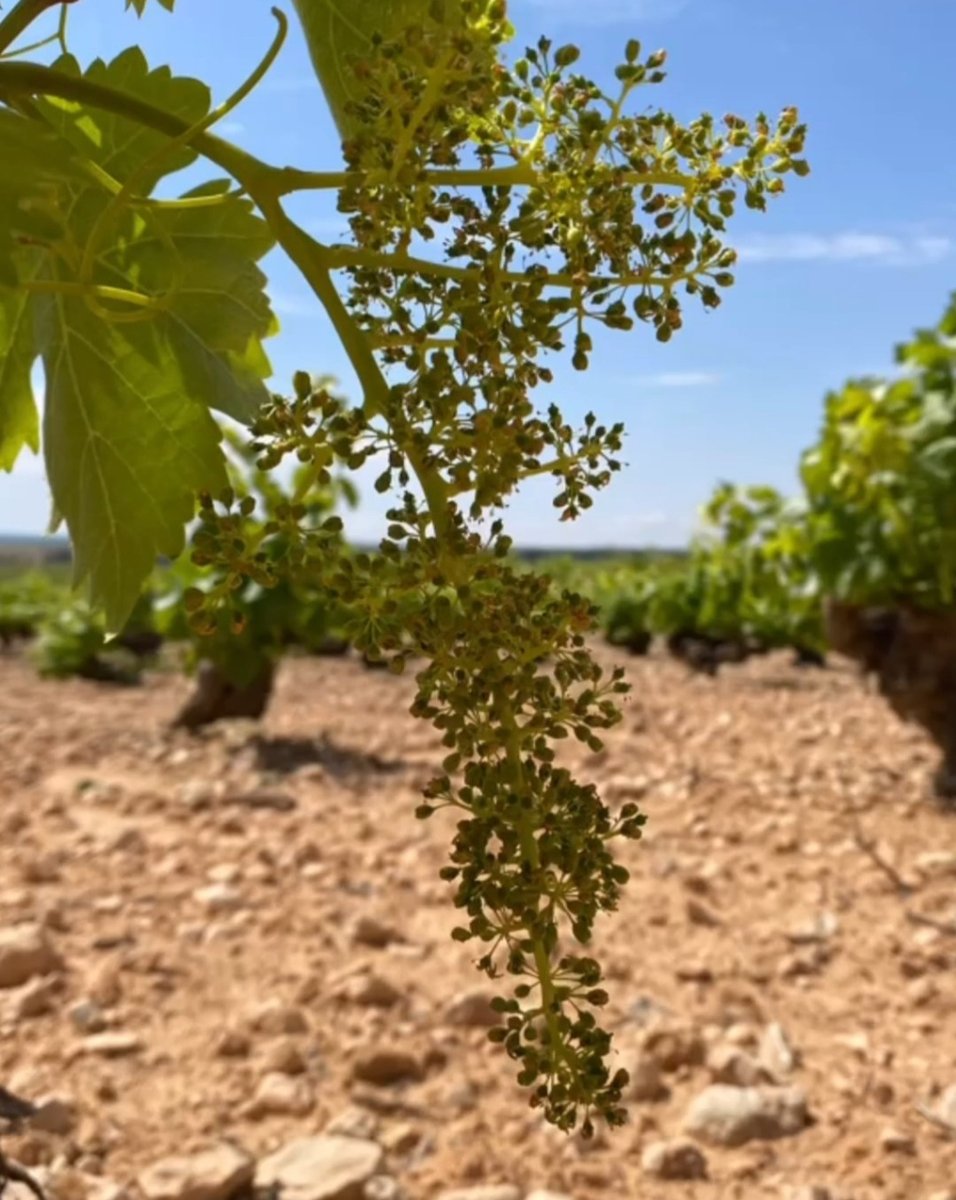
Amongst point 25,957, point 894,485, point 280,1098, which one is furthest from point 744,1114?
point 894,485

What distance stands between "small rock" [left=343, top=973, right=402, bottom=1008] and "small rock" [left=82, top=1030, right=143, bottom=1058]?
0.47 m

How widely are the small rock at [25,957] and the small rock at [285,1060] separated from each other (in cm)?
62

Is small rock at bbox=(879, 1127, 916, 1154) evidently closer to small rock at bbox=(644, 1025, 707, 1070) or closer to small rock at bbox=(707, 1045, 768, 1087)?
small rock at bbox=(707, 1045, 768, 1087)

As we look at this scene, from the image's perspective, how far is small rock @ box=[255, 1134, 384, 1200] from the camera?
225 cm

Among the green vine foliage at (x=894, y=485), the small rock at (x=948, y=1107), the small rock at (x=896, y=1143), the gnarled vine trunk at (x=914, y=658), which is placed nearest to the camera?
the small rock at (x=896, y=1143)

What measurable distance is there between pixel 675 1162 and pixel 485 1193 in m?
0.35

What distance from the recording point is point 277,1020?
2.90m

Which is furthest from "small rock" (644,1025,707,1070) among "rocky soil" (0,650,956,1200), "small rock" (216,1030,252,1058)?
"small rock" (216,1030,252,1058)

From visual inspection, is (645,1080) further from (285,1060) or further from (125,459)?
(125,459)

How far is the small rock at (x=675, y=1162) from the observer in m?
2.40

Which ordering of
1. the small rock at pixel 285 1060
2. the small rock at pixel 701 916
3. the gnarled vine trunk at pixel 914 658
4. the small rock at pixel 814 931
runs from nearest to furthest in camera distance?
the small rock at pixel 285 1060, the small rock at pixel 814 931, the small rock at pixel 701 916, the gnarled vine trunk at pixel 914 658

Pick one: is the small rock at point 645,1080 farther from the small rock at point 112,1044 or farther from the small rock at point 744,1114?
the small rock at point 112,1044

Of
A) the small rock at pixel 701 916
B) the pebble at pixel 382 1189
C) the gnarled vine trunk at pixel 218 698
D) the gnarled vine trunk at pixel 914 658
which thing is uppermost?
the gnarled vine trunk at pixel 914 658

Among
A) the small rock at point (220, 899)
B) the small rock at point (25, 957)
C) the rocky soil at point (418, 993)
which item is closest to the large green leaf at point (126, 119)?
the rocky soil at point (418, 993)
